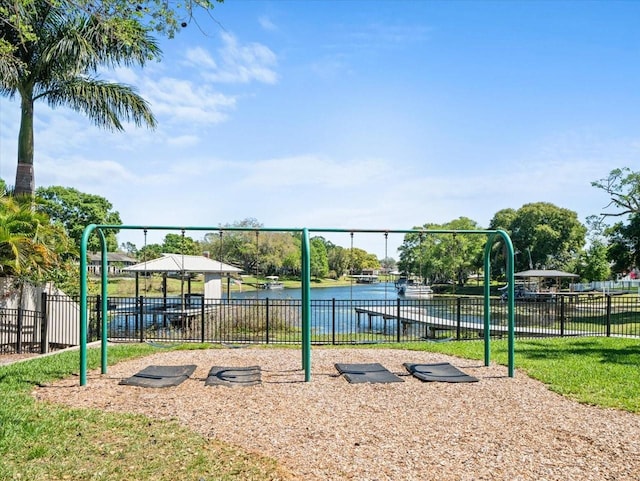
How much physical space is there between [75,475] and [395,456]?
2497 mm

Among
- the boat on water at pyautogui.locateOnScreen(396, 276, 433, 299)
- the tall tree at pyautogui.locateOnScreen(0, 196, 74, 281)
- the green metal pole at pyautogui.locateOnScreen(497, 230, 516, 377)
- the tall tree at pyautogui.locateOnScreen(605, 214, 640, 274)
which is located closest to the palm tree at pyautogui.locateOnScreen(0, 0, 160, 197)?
the tall tree at pyautogui.locateOnScreen(0, 196, 74, 281)

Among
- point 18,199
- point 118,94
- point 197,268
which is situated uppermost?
point 118,94

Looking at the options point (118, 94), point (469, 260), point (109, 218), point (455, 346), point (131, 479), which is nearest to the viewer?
point (131, 479)

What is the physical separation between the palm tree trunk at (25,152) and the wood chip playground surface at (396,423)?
26.4ft

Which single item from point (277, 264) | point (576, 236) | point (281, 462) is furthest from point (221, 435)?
point (576, 236)

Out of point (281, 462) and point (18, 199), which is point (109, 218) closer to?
point (18, 199)

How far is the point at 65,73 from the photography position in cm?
1305

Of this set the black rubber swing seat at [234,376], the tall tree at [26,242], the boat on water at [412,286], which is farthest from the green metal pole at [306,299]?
the tall tree at [26,242]

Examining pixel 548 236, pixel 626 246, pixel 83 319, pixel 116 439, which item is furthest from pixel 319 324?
pixel 548 236

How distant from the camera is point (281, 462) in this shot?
376 centimetres

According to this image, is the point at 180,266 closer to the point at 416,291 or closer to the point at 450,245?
the point at 416,291

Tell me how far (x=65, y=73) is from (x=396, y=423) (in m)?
13.2

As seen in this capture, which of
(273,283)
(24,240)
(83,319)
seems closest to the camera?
(83,319)

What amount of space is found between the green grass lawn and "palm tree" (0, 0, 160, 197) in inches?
324
